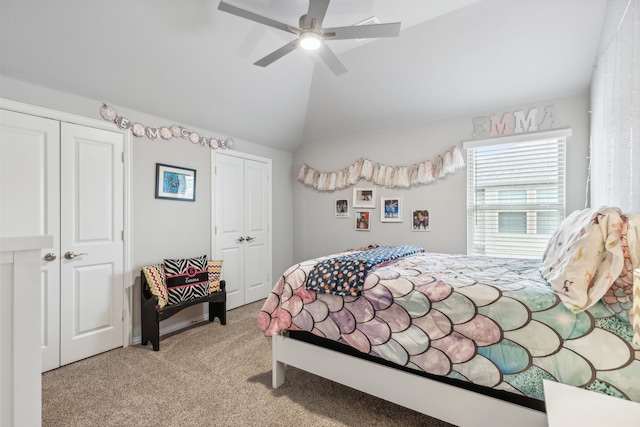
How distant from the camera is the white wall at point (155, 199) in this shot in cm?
256

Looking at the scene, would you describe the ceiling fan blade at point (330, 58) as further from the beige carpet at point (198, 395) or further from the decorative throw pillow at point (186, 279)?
the beige carpet at point (198, 395)

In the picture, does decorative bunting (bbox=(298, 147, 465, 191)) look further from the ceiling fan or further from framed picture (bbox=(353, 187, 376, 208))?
the ceiling fan

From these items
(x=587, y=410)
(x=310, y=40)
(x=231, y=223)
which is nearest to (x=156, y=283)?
(x=231, y=223)

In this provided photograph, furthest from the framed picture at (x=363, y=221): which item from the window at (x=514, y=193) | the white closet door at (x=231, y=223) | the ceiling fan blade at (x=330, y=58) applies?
the ceiling fan blade at (x=330, y=58)

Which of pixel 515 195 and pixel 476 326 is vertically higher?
pixel 515 195

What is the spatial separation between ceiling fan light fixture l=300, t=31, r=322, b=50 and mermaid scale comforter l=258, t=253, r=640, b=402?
165cm

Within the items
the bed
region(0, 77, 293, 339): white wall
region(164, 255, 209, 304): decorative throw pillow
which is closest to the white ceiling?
region(0, 77, 293, 339): white wall

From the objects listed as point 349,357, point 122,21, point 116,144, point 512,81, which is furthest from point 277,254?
point 512,81

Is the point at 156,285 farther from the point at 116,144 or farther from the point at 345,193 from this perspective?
the point at 345,193

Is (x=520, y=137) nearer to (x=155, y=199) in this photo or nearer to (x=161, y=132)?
(x=161, y=132)

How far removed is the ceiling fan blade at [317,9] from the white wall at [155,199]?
6.85 feet

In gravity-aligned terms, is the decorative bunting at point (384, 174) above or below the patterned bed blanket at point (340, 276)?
above

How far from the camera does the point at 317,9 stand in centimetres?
194

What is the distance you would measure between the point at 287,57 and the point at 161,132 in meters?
1.58
